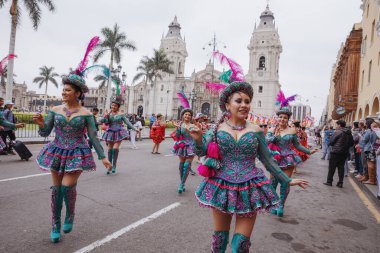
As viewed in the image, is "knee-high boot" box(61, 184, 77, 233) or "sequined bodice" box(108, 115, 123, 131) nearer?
"knee-high boot" box(61, 184, 77, 233)

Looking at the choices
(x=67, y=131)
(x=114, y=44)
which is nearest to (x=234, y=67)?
(x=67, y=131)

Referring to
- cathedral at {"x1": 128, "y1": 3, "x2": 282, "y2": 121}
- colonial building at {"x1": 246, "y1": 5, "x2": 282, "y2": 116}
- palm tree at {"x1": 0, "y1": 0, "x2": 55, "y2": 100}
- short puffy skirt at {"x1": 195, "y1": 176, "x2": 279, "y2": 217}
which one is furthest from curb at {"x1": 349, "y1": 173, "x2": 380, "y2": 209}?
colonial building at {"x1": 246, "y1": 5, "x2": 282, "y2": 116}

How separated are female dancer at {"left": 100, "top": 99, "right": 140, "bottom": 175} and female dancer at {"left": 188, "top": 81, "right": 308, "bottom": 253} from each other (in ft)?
17.4

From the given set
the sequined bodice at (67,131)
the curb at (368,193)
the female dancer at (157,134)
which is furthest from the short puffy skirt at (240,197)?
the female dancer at (157,134)

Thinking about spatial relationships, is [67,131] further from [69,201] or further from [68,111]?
[69,201]

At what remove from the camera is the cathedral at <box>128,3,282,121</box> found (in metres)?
70.9

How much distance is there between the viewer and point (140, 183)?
6.79 meters

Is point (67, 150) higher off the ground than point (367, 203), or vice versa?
point (67, 150)

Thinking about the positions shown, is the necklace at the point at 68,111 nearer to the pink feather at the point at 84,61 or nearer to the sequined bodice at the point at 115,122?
the pink feather at the point at 84,61

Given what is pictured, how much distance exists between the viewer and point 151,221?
427 centimetres

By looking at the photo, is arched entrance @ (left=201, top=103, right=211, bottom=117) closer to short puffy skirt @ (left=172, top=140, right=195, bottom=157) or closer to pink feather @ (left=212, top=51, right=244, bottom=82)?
short puffy skirt @ (left=172, top=140, right=195, bottom=157)

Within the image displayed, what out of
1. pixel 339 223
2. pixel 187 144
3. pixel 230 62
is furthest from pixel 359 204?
pixel 230 62

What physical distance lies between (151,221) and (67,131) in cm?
181

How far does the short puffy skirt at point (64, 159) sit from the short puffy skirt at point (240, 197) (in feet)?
5.54
